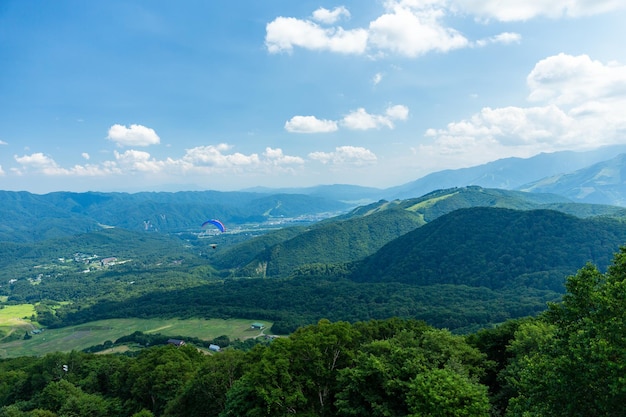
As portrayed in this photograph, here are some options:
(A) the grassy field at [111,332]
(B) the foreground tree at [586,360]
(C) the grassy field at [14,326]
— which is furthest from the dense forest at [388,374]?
(C) the grassy field at [14,326]

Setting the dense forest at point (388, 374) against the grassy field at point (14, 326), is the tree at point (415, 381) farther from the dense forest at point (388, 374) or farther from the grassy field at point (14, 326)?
the grassy field at point (14, 326)

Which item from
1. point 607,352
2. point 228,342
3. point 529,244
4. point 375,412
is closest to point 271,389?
point 375,412

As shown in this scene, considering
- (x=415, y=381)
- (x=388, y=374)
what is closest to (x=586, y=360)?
(x=415, y=381)

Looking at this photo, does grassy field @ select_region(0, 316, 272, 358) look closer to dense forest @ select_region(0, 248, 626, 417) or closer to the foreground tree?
dense forest @ select_region(0, 248, 626, 417)

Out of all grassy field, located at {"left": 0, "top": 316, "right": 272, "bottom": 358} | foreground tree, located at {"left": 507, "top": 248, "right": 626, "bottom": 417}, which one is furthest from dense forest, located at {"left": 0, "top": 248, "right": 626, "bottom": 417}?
grassy field, located at {"left": 0, "top": 316, "right": 272, "bottom": 358}

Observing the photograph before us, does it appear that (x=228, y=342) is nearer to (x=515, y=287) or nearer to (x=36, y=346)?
(x=36, y=346)
